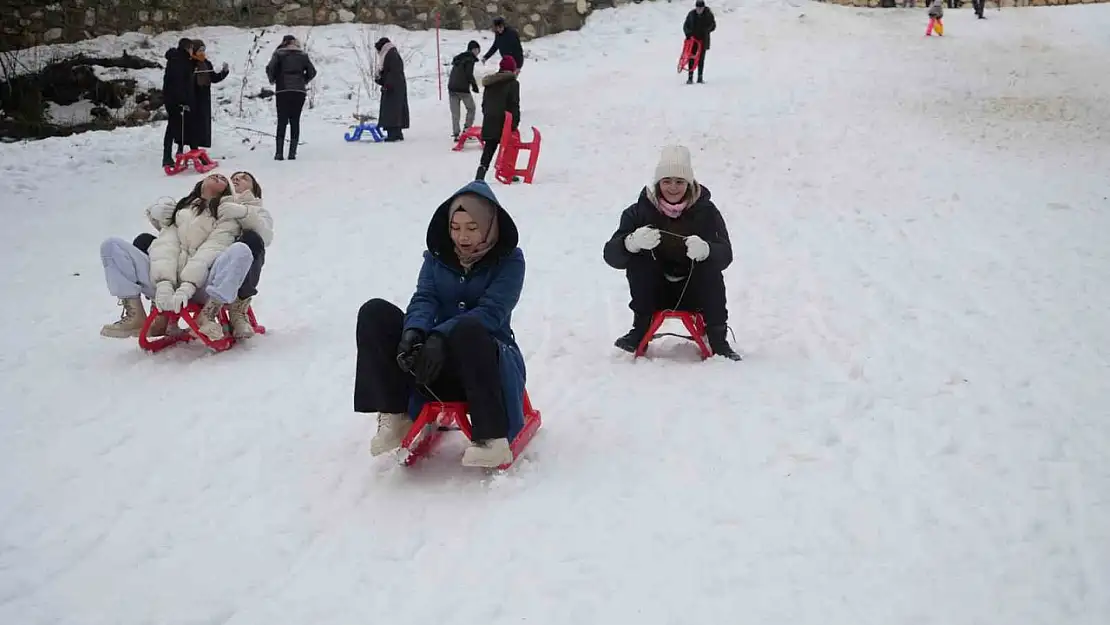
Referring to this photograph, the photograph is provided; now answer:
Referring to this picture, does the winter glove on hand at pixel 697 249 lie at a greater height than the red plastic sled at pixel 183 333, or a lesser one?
greater

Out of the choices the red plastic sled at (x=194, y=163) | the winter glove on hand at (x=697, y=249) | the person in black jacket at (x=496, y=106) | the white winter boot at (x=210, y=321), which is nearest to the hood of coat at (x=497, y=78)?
the person in black jacket at (x=496, y=106)

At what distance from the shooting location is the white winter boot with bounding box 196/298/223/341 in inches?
206

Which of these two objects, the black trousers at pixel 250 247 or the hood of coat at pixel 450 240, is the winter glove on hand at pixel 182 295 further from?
the hood of coat at pixel 450 240

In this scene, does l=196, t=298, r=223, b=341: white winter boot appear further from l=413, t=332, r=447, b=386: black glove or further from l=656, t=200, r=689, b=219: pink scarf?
l=656, t=200, r=689, b=219: pink scarf

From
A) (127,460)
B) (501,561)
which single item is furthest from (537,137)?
(501,561)

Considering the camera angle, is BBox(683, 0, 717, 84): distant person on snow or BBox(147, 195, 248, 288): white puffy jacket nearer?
BBox(147, 195, 248, 288): white puffy jacket

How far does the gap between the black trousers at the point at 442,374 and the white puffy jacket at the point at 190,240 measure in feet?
6.85

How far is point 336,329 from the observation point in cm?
588

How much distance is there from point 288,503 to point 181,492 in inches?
17.8

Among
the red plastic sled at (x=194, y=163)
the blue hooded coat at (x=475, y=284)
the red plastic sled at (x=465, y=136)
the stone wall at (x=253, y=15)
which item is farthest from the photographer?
the stone wall at (x=253, y=15)

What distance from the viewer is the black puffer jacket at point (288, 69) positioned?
11570 mm

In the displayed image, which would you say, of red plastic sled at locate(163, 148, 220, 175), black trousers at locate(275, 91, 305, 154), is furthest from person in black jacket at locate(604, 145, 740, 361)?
black trousers at locate(275, 91, 305, 154)

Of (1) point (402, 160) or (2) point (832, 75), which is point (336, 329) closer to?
(1) point (402, 160)

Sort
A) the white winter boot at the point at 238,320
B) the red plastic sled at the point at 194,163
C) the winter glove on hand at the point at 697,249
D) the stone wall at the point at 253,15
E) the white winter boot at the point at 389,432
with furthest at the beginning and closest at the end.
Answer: the stone wall at the point at 253,15, the red plastic sled at the point at 194,163, the white winter boot at the point at 238,320, the winter glove on hand at the point at 697,249, the white winter boot at the point at 389,432
